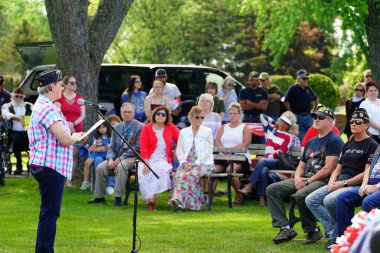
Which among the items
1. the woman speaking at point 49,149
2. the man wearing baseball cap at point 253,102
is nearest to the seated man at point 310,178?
the woman speaking at point 49,149

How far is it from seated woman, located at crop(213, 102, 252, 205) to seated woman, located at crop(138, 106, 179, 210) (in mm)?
978

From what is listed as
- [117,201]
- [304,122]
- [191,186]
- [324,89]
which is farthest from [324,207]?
[324,89]

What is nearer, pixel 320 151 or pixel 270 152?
pixel 320 151

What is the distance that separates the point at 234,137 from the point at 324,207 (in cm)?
479

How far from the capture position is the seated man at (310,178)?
432 inches

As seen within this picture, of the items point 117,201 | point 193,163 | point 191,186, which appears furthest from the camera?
point 117,201

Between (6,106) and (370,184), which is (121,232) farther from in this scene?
(6,106)

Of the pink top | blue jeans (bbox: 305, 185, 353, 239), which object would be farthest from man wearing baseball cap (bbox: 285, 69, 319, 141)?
blue jeans (bbox: 305, 185, 353, 239)

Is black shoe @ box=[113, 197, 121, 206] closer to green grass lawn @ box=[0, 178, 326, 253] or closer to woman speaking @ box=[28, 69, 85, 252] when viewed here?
green grass lawn @ box=[0, 178, 326, 253]

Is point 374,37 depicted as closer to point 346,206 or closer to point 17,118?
point 17,118

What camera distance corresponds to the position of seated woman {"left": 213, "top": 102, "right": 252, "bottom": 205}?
1520 centimetres

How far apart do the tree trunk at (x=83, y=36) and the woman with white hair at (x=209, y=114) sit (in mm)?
2114

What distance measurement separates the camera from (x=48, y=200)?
8.68 meters

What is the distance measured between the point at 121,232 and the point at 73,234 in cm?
60
